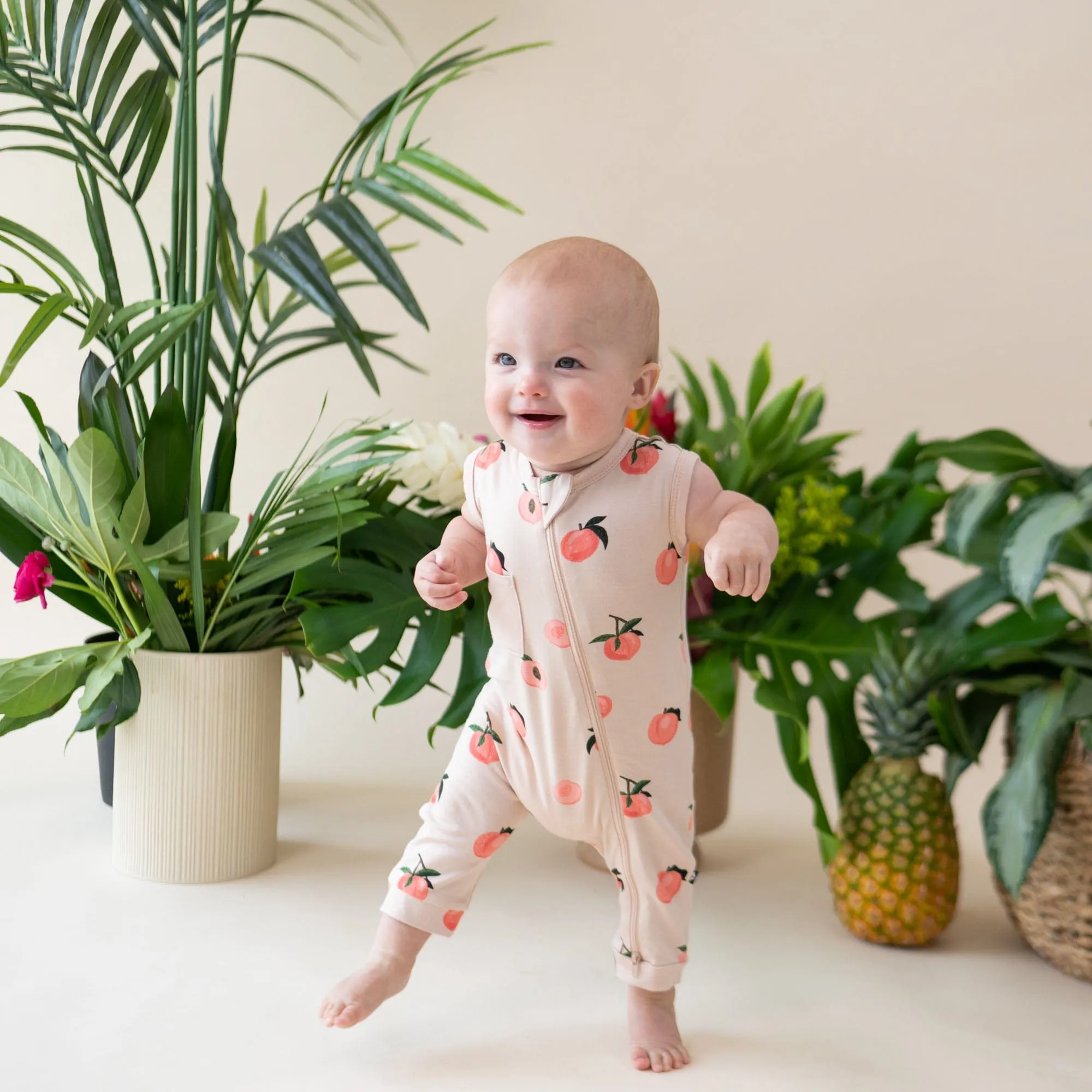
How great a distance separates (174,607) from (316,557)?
274mm

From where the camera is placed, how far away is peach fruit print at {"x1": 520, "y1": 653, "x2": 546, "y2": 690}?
1.21 meters

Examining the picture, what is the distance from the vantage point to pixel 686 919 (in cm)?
127

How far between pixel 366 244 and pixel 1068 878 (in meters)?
1.21

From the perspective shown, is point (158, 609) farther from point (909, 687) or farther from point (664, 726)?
point (909, 687)

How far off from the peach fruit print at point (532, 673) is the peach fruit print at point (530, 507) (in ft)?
0.49

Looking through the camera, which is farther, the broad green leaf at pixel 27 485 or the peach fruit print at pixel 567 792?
the broad green leaf at pixel 27 485

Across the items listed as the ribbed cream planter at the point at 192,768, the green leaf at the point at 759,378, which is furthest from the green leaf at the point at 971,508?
the ribbed cream planter at the point at 192,768

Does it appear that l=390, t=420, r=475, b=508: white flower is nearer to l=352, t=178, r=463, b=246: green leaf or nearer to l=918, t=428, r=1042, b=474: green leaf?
l=352, t=178, r=463, b=246: green leaf

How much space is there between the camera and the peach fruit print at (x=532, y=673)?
1.21 m

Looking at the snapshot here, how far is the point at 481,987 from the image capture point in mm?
1393

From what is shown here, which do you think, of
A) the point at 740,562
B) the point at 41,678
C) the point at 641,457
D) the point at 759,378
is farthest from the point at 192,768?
the point at 759,378

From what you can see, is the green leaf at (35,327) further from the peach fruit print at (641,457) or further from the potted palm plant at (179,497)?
the peach fruit print at (641,457)

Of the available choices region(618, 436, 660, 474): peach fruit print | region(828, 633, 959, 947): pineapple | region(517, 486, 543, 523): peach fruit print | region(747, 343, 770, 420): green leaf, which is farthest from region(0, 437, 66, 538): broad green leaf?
region(828, 633, 959, 947): pineapple

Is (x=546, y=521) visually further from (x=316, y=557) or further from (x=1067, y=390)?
(x=1067, y=390)
